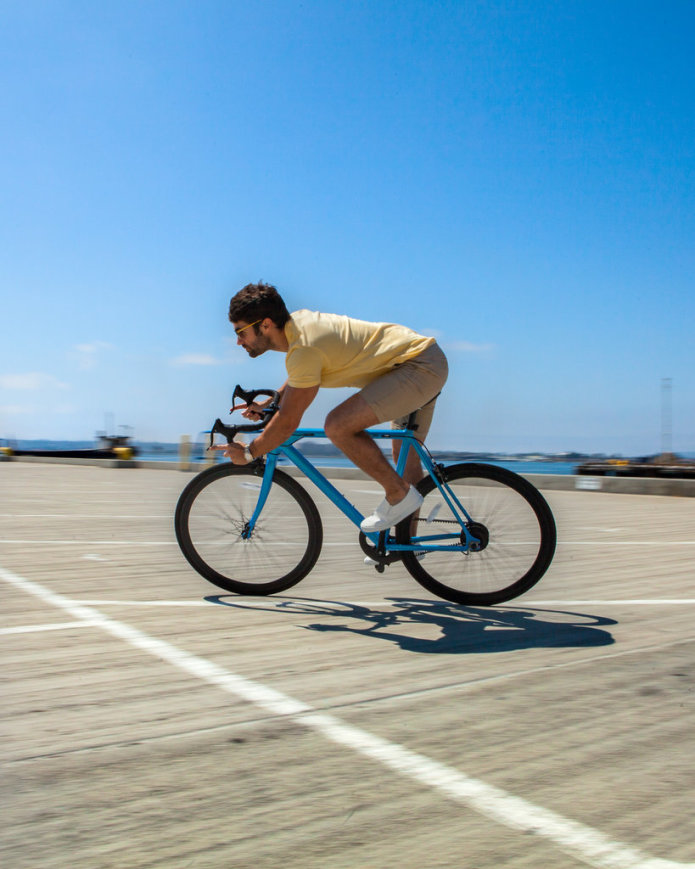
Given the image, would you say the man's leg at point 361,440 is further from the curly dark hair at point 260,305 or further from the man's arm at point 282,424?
the curly dark hair at point 260,305

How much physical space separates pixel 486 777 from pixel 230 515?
2737mm

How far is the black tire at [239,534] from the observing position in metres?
4.52

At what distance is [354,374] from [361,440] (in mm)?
332

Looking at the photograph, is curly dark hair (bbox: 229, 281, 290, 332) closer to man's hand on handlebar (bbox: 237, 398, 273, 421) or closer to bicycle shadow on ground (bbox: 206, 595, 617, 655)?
man's hand on handlebar (bbox: 237, 398, 273, 421)

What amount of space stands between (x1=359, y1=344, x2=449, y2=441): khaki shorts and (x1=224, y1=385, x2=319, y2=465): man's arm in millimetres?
297

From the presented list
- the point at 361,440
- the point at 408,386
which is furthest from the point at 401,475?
the point at 408,386

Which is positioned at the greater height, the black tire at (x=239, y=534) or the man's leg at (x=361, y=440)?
the man's leg at (x=361, y=440)

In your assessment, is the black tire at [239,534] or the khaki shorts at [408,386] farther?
the black tire at [239,534]

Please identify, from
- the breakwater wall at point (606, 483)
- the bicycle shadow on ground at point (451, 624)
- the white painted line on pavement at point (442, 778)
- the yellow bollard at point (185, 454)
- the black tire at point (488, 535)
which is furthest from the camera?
the yellow bollard at point (185, 454)

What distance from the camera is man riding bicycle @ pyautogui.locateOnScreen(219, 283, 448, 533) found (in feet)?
13.2

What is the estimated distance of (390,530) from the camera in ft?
14.2

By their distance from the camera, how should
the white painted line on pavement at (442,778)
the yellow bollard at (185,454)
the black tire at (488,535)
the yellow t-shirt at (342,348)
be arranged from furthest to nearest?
the yellow bollard at (185,454)
the black tire at (488,535)
the yellow t-shirt at (342,348)
the white painted line on pavement at (442,778)

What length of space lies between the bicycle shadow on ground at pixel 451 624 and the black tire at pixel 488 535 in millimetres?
122

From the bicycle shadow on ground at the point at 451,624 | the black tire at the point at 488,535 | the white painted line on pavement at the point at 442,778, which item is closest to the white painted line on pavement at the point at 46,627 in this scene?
the white painted line on pavement at the point at 442,778
